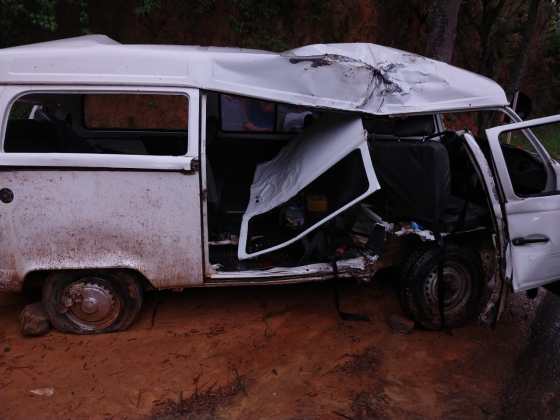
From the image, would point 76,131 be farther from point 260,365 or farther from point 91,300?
point 260,365

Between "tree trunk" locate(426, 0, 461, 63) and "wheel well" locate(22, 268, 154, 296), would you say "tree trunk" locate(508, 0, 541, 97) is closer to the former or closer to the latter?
"tree trunk" locate(426, 0, 461, 63)

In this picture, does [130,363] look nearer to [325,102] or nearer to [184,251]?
[184,251]

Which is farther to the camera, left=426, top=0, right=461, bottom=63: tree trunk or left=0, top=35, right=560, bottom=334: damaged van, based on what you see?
left=426, top=0, right=461, bottom=63: tree trunk

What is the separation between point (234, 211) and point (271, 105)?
4.31 feet

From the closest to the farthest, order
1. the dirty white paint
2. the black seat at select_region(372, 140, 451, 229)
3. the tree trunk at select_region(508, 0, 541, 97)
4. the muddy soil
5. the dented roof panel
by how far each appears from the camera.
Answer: the muddy soil < the dented roof panel < the dirty white paint < the black seat at select_region(372, 140, 451, 229) < the tree trunk at select_region(508, 0, 541, 97)

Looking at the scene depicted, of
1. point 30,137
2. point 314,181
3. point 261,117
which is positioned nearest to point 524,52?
point 261,117

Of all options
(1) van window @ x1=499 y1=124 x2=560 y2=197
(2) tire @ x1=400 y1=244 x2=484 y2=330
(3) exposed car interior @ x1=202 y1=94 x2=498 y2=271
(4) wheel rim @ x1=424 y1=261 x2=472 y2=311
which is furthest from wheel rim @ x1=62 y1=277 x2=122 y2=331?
(1) van window @ x1=499 y1=124 x2=560 y2=197

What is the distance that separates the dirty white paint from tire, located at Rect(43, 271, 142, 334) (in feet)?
3.24

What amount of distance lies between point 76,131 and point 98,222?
1757mm

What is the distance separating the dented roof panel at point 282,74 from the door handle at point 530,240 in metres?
1.09

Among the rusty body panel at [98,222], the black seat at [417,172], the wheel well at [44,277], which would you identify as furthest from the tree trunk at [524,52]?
the wheel well at [44,277]

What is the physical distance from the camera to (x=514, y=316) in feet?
14.3

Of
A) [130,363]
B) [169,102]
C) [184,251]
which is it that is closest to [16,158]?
[184,251]

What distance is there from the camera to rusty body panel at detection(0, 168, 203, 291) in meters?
3.30
